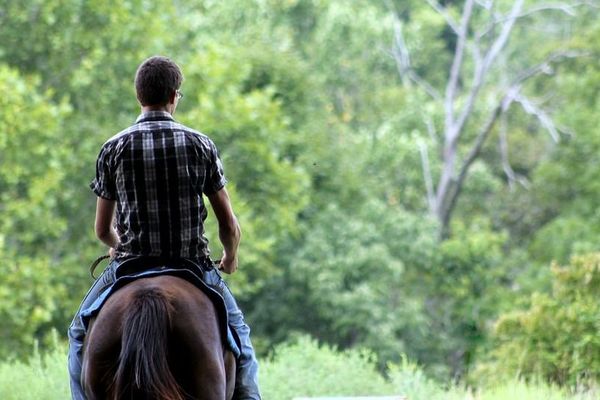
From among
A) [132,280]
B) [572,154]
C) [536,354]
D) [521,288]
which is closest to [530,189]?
[572,154]

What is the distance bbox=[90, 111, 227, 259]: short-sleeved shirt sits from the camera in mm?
5371

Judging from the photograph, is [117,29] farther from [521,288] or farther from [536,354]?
[536,354]

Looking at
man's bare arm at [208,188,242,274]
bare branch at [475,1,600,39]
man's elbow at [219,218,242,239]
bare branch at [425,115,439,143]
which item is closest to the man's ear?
man's bare arm at [208,188,242,274]

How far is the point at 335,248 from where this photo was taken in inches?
1289

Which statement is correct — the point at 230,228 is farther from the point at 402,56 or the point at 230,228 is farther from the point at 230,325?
the point at 402,56

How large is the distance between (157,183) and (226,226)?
0.42 metres

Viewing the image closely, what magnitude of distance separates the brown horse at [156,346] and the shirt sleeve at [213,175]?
0.44m

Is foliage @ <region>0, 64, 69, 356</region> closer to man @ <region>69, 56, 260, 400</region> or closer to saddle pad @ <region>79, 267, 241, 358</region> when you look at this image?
man @ <region>69, 56, 260, 400</region>

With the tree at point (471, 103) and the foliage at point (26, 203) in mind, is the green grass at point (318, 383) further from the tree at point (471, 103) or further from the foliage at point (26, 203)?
the tree at point (471, 103)

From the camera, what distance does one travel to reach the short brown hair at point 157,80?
213 inches

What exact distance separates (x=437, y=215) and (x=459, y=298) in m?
6.60

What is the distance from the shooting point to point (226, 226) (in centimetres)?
564

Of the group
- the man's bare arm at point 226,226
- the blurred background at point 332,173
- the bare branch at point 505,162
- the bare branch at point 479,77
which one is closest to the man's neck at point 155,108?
the man's bare arm at point 226,226

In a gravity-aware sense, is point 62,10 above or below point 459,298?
above
